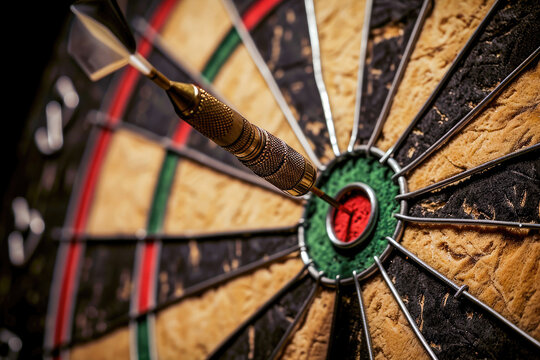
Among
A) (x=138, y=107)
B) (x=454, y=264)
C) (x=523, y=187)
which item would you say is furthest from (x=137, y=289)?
(x=523, y=187)

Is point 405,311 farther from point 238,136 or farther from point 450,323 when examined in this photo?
point 238,136

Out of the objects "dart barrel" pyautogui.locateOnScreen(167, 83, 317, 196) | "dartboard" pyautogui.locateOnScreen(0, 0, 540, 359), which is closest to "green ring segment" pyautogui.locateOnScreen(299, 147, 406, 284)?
"dartboard" pyautogui.locateOnScreen(0, 0, 540, 359)

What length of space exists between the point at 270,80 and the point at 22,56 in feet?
3.16

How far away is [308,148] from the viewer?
2.56 feet

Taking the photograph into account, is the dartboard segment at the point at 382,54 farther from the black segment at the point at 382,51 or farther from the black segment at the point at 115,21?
the black segment at the point at 115,21

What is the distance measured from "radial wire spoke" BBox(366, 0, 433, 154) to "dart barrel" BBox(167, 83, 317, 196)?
0.55 feet

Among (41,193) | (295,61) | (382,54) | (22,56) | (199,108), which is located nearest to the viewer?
(199,108)

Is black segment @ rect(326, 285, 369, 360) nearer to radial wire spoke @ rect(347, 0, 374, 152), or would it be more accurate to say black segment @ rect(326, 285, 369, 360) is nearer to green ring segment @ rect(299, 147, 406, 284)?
green ring segment @ rect(299, 147, 406, 284)

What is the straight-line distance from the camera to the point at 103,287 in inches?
40.0

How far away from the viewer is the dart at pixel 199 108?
0.51 m

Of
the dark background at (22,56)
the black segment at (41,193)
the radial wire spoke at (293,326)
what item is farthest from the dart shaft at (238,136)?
the dark background at (22,56)

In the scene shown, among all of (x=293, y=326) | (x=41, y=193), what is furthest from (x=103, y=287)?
(x=293, y=326)

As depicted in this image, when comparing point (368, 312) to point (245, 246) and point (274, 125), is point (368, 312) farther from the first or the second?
point (274, 125)

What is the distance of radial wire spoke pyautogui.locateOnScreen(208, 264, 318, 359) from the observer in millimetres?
719
